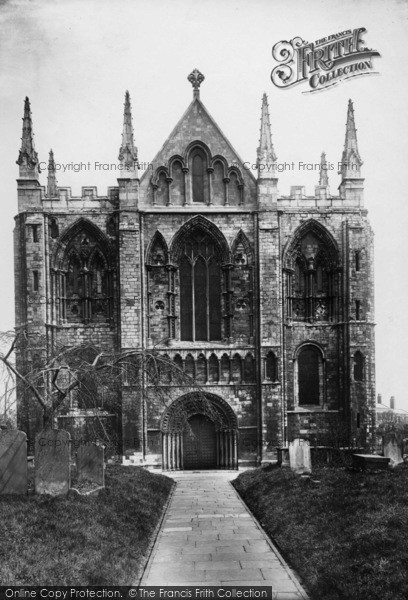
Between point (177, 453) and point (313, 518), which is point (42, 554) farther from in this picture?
point (177, 453)

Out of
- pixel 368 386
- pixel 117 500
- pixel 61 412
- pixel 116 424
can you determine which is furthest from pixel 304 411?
pixel 117 500

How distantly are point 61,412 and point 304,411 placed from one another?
414 inches

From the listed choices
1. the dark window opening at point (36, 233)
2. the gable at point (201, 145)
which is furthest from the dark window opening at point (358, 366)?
the dark window opening at point (36, 233)

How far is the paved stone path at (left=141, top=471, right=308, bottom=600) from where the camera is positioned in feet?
30.2

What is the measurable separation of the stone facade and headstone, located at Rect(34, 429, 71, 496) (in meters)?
12.7

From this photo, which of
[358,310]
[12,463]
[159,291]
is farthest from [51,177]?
[12,463]

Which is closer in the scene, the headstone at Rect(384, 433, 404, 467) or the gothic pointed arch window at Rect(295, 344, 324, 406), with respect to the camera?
the headstone at Rect(384, 433, 404, 467)

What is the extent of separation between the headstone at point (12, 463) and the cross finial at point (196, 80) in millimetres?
19932

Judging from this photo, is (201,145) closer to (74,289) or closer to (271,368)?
(74,289)

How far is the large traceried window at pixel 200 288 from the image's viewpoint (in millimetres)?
27375

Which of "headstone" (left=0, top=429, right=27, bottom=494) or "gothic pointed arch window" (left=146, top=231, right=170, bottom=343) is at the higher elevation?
"gothic pointed arch window" (left=146, top=231, right=170, bottom=343)

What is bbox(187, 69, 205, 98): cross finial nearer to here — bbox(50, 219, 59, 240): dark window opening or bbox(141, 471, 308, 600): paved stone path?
bbox(50, 219, 59, 240): dark window opening

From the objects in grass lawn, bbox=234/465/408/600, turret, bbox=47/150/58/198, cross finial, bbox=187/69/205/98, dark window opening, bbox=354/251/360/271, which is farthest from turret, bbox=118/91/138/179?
grass lawn, bbox=234/465/408/600

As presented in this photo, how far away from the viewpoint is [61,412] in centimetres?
2588
